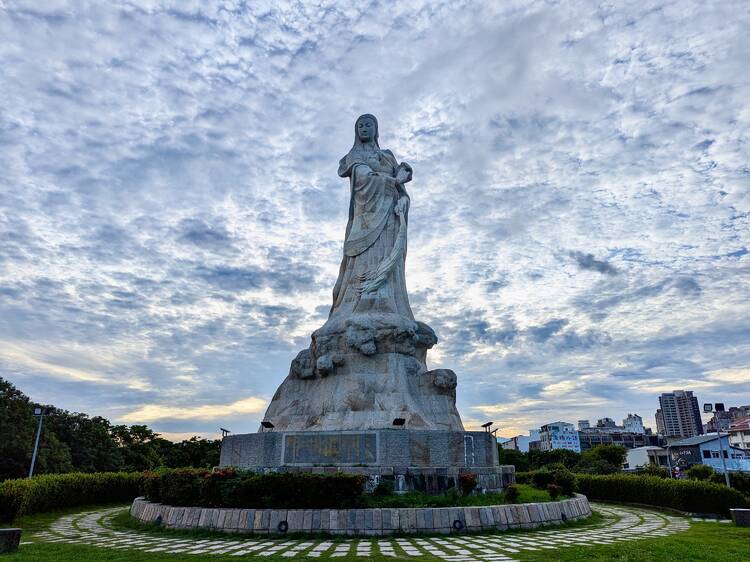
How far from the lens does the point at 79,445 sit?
34.4 meters

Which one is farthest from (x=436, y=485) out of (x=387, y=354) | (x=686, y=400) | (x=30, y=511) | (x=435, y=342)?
(x=686, y=400)

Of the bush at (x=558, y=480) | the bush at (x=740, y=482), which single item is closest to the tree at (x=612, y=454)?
the bush at (x=740, y=482)

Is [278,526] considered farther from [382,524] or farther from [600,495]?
[600,495]

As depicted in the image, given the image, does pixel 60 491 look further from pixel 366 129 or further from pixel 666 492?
pixel 666 492

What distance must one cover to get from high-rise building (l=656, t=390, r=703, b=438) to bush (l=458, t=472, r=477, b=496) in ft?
506

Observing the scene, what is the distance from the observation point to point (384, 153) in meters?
21.3

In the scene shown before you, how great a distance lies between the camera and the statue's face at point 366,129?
21.3m

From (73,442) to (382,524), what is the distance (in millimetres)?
30068

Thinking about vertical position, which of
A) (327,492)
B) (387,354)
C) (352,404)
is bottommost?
(327,492)

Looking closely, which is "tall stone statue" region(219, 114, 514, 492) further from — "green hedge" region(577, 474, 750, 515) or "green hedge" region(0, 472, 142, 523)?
"green hedge" region(577, 474, 750, 515)

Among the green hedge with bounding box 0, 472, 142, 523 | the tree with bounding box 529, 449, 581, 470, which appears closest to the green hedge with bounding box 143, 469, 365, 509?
the green hedge with bounding box 0, 472, 142, 523

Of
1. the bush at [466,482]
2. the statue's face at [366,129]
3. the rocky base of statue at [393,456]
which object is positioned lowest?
the bush at [466,482]

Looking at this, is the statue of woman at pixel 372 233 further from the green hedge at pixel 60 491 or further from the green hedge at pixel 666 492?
the green hedge at pixel 666 492

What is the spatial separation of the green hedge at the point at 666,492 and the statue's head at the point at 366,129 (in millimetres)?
14886
